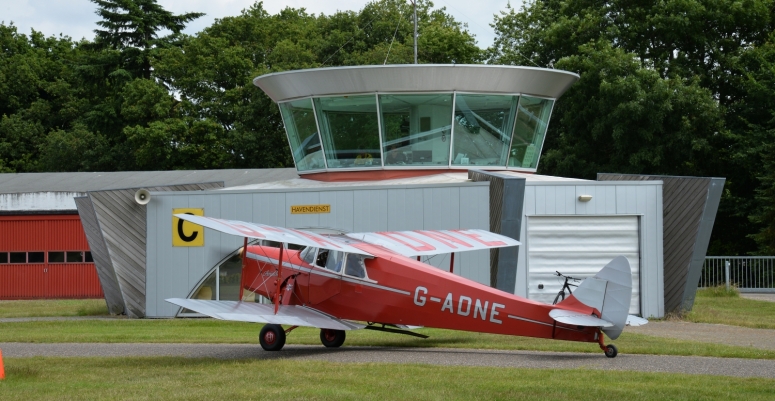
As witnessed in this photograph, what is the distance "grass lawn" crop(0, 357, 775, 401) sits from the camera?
1080 centimetres

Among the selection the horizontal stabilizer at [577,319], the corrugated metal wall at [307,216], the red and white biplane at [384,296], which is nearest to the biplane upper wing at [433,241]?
the red and white biplane at [384,296]

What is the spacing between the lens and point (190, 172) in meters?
47.2

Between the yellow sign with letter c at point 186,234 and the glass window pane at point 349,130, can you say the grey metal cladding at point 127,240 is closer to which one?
the yellow sign with letter c at point 186,234

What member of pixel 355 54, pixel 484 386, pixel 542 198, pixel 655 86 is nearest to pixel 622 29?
pixel 655 86

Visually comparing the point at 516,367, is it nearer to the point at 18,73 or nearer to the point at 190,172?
the point at 190,172

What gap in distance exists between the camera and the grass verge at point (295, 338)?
1605 centimetres

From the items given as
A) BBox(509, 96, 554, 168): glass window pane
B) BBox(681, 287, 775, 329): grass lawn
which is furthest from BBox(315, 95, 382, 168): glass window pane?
BBox(681, 287, 775, 329): grass lawn

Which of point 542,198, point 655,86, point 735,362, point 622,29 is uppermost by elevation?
point 622,29

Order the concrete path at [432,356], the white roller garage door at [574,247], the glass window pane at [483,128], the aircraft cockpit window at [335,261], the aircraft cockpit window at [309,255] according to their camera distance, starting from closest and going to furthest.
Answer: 1. the concrete path at [432,356]
2. the aircraft cockpit window at [335,261]
3. the aircraft cockpit window at [309,255]
4. the white roller garage door at [574,247]
5. the glass window pane at [483,128]

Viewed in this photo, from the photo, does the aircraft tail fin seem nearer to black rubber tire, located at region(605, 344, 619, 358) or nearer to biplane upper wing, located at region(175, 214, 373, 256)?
black rubber tire, located at region(605, 344, 619, 358)

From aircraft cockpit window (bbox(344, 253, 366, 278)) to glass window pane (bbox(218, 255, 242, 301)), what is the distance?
31.6 feet

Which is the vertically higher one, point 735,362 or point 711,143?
point 711,143

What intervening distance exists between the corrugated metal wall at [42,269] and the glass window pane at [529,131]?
65.5ft

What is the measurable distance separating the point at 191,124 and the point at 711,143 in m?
29.7
